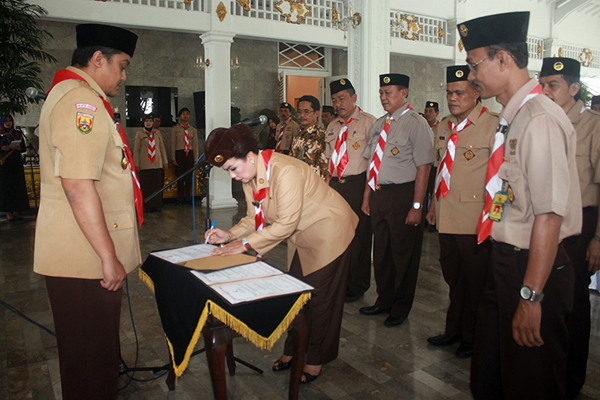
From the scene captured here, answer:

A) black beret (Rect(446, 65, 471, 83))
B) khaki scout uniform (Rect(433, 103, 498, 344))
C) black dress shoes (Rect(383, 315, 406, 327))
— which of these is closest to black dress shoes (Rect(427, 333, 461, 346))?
khaki scout uniform (Rect(433, 103, 498, 344))

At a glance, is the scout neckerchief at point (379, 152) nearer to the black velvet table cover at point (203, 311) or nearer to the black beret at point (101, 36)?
the black velvet table cover at point (203, 311)

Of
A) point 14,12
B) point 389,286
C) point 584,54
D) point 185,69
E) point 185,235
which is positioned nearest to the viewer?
point 389,286

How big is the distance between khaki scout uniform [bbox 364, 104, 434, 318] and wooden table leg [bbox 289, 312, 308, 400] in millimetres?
1436

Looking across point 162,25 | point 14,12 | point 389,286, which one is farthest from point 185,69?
point 389,286

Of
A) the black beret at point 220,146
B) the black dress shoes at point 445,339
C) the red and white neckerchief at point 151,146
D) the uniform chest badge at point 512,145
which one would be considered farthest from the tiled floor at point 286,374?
the red and white neckerchief at point 151,146

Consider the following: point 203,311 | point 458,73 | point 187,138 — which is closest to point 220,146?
point 203,311

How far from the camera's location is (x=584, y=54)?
13609 millimetres

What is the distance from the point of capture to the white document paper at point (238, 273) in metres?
1.91

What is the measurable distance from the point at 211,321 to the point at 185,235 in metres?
4.73

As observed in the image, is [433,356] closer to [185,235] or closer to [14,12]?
[185,235]

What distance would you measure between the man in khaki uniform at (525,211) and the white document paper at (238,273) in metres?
0.89

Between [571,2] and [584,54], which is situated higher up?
[571,2]

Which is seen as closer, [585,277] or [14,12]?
[585,277]

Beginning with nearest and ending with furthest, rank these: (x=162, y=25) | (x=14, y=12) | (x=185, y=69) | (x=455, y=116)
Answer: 1. (x=455, y=116)
2. (x=14, y=12)
3. (x=162, y=25)
4. (x=185, y=69)
